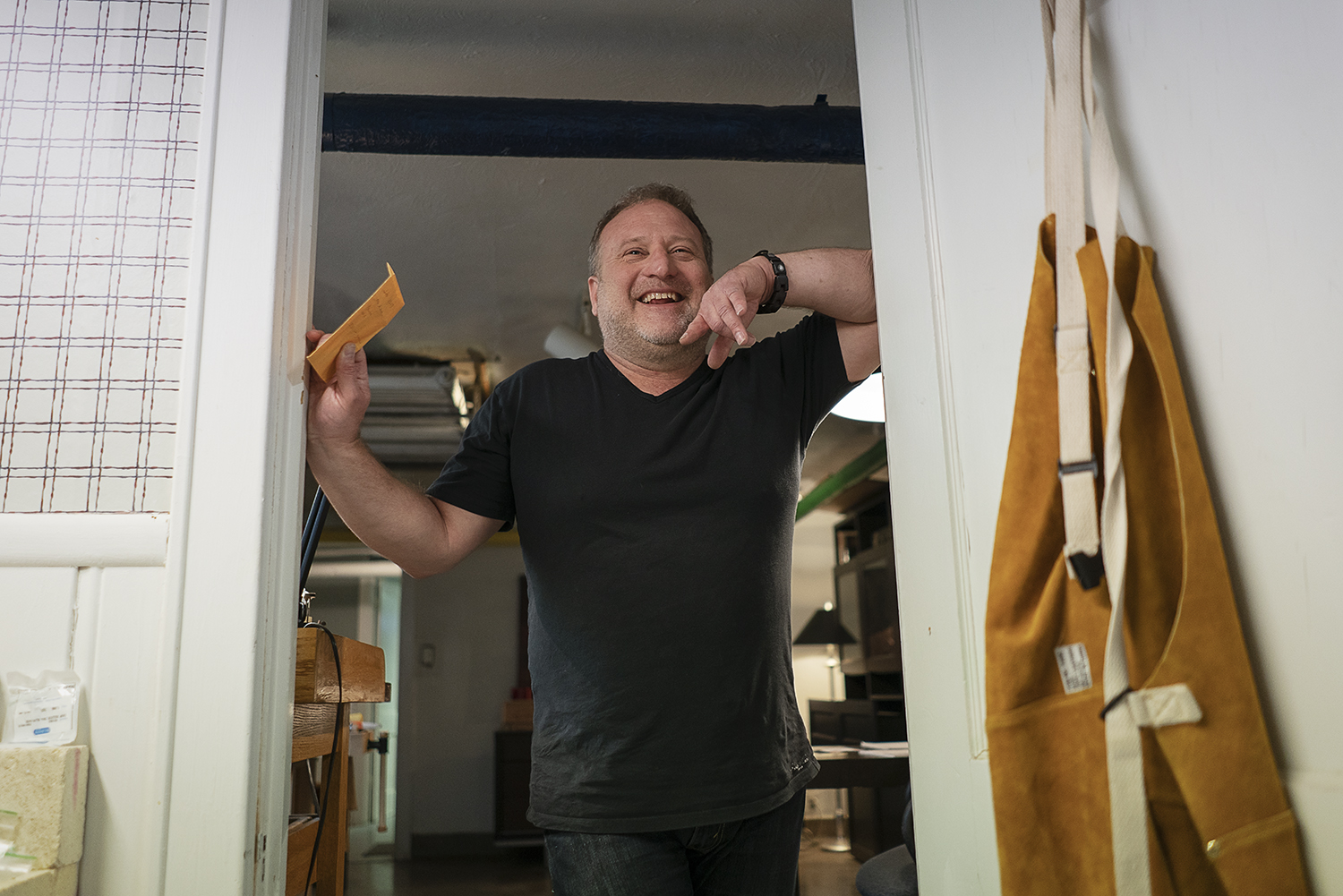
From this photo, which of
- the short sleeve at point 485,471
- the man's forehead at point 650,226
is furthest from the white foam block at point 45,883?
the man's forehead at point 650,226

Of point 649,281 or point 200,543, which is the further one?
point 649,281

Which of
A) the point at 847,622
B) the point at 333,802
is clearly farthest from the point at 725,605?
the point at 847,622

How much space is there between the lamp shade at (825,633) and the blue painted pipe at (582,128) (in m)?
5.07

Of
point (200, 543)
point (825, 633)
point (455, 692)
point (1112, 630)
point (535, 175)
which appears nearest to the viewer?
point (1112, 630)

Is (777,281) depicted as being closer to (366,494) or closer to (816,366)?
(816,366)

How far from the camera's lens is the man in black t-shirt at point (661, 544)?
4.37 ft

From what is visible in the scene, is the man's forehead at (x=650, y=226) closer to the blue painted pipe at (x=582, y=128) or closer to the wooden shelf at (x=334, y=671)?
the blue painted pipe at (x=582, y=128)

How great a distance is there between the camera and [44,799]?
2.98 feet

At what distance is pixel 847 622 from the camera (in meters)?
7.80

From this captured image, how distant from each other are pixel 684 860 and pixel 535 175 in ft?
8.07

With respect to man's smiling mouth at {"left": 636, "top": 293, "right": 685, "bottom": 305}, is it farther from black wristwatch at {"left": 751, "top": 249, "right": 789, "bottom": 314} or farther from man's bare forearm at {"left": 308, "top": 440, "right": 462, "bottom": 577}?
man's bare forearm at {"left": 308, "top": 440, "right": 462, "bottom": 577}

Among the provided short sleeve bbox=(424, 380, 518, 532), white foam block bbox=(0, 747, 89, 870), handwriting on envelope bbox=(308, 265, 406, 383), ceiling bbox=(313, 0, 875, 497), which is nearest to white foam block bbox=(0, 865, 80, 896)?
white foam block bbox=(0, 747, 89, 870)

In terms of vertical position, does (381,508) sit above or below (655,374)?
below

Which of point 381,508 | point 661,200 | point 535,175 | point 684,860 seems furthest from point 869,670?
point 381,508
